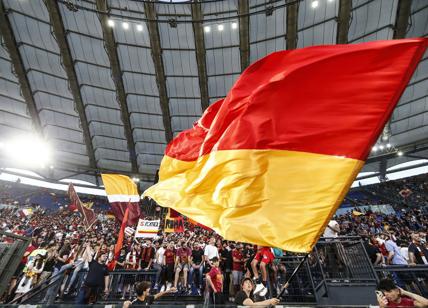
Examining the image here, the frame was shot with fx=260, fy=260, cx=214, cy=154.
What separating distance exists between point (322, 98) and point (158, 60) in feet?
50.2

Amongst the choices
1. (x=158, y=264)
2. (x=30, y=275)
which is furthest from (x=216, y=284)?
(x=30, y=275)

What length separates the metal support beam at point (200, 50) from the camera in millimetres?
14527

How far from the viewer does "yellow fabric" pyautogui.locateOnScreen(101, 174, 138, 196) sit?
7.30 m

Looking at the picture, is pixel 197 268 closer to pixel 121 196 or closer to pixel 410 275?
pixel 121 196

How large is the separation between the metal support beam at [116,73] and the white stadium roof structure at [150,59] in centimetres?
6

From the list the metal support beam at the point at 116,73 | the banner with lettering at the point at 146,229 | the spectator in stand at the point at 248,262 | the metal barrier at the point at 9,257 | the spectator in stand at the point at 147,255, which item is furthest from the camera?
the metal support beam at the point at 116,73

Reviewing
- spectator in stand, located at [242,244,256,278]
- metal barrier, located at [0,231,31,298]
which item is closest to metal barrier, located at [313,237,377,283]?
spectator in stand, located at [242,244,256,278]

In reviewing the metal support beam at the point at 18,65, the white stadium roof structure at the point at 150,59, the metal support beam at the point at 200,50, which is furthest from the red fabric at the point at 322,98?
the metal support beam at the point at 18,65

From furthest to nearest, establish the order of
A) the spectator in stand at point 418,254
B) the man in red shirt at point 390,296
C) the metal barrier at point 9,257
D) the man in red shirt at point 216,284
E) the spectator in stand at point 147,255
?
the spectator in stand at point 147,255 → the spectator in stand at point 418,254 → the man in red shirt at point 216,284 → the metal barrier at point 9,257 → the man in red shirt at point 390,296

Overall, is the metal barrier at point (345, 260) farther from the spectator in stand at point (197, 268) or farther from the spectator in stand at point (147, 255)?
the spectator in stand at point (147, 255)

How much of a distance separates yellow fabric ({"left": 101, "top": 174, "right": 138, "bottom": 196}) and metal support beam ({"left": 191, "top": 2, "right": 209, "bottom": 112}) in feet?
34.7

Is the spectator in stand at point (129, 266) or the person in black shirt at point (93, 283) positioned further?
the spectator in stand at point (129, 266)

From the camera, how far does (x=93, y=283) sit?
20.6ft

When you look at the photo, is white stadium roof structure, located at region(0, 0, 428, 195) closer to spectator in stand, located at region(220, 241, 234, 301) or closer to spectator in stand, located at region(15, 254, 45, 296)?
spectator in stand, located at region(220, 241, 234, 301)
